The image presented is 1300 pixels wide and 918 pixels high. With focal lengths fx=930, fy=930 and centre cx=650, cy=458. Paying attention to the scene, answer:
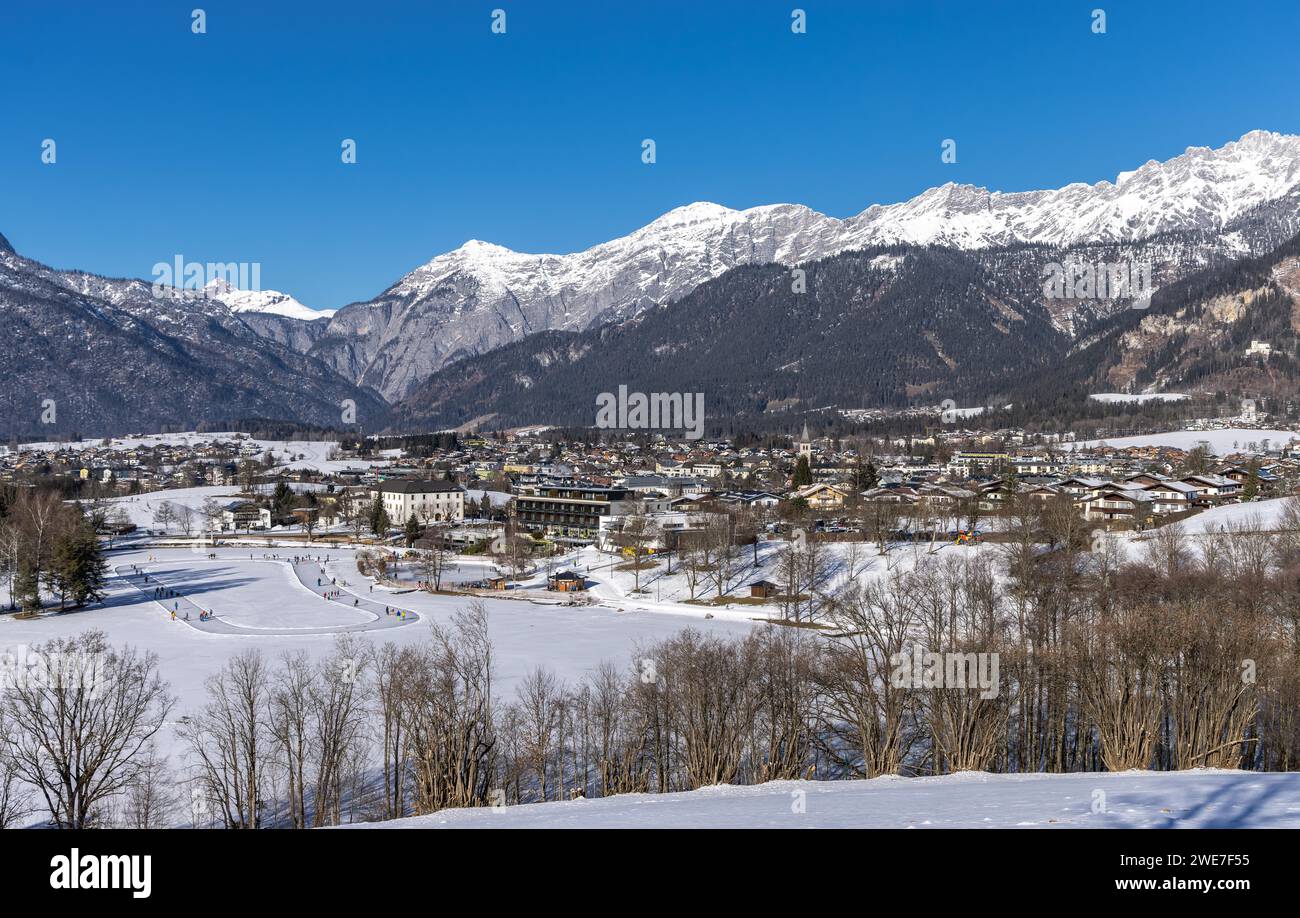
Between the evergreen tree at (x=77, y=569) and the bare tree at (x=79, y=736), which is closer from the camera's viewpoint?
the bare tree at (x=79, y=736)

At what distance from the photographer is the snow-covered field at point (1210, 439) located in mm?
138625

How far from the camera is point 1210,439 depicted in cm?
14650

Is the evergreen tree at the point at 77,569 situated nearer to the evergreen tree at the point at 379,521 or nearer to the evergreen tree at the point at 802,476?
the evergreen tree at the point at 379,521

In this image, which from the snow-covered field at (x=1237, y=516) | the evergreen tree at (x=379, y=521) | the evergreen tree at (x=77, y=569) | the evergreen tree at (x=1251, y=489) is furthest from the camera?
A: the evergreen tree at (x=379, y=521)

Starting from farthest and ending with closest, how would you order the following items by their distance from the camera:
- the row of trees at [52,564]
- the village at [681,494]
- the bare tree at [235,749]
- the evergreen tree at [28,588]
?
the village at [681,494], the row of trees at [52,564], the evergreen tree at [28,588], the bare tree at [235,749]

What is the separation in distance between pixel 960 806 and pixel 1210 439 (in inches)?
6170

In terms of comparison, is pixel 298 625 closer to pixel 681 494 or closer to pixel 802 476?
pixel 681 494

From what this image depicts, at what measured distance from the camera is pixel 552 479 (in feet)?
414

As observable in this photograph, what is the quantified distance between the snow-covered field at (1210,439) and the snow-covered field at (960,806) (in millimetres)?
134175

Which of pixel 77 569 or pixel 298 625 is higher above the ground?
pixel 77 569

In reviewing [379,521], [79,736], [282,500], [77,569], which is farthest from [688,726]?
[282,500]

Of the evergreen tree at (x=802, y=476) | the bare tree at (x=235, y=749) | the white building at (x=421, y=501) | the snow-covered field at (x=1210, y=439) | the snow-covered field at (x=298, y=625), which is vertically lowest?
the snow-covered field at (x=298, y=625)

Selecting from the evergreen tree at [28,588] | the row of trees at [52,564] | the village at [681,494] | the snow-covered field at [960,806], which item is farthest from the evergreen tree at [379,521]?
the snow-covered field at [960,806]
